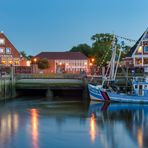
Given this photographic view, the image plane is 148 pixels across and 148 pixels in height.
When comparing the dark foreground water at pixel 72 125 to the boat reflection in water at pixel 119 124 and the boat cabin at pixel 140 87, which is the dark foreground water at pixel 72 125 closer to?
the boat reflection in water at pixel 119 124

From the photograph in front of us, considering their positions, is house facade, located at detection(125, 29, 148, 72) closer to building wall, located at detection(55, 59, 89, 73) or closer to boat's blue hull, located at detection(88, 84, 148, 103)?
boat's blue hull, located at detection(88, 84, 148, 103)

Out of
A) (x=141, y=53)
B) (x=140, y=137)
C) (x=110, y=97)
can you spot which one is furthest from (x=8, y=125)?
(x=141, y=53)

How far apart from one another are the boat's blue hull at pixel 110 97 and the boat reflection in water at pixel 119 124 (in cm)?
149

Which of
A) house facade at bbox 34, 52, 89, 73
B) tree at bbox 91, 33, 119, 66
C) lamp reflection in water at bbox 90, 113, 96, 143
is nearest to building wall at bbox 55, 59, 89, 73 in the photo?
house facade at bbox 34, 52, 89, 73

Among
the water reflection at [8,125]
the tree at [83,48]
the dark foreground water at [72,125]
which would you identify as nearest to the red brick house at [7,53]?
the dark foreground water at [72,125]

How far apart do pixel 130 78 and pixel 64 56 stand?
265 feet

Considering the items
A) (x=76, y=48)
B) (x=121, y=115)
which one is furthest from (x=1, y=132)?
(x=76, y=48)

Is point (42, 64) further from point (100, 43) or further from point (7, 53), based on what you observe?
point (100, 43)

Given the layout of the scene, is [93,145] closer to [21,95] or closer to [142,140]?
[142,140]

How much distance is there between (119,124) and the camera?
43.9 m

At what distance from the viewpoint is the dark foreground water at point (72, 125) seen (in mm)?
34856

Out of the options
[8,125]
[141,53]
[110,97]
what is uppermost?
[141,53]

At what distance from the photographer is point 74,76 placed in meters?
73.9

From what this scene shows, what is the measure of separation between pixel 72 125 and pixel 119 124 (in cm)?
493
